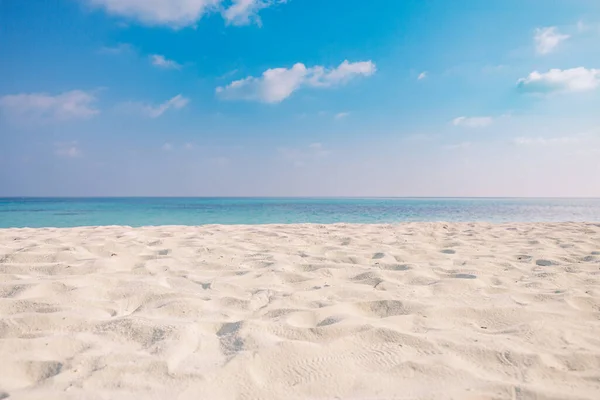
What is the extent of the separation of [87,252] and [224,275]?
1757mm

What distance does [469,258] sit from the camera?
395 centimetres

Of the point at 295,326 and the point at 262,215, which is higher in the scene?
the point at 295,326

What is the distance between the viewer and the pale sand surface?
150cm

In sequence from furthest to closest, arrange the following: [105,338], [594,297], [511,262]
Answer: [511,262]
[594,297]
[105,338]

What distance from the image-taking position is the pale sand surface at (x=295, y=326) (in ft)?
4.91

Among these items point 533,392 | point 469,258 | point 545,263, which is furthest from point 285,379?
point 545,263

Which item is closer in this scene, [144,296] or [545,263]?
[144,296]

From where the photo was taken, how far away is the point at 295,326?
80.0 inches

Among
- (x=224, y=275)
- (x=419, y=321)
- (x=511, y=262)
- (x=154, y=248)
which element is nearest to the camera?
(x=419, y=321)

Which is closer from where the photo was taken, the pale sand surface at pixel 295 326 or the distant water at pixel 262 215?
the pale sand surface at pixel 295 326

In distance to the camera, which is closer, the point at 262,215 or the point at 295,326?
the point at 295,326

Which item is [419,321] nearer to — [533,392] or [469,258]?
[533,392]

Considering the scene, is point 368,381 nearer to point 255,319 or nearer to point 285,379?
point 285,379

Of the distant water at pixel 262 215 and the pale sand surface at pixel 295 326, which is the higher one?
the pale sand surface at pixel 295 326
